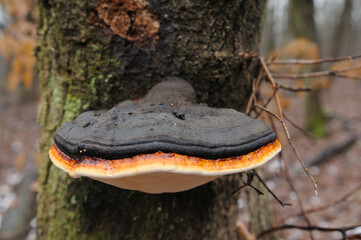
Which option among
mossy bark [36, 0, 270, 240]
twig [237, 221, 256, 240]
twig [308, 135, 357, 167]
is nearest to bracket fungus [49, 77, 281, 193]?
mossy bark [36, 0, 270, 240]

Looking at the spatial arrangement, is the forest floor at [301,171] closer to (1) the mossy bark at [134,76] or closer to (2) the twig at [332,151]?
(2) the twig at [332,151]

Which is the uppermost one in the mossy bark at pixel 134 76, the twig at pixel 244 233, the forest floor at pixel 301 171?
the mossy bark at pixel 134 76

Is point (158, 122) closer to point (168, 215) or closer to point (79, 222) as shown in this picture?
point (168, 215)

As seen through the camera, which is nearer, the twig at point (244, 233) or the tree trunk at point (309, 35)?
the twig at point (244, 233)

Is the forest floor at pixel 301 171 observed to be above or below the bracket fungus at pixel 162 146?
below

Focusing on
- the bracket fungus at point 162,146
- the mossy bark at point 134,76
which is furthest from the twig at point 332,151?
the bracket fungus at point 162,146

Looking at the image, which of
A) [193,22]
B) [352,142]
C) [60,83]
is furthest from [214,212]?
[352,142]

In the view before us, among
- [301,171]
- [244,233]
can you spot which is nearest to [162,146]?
[244,233]
